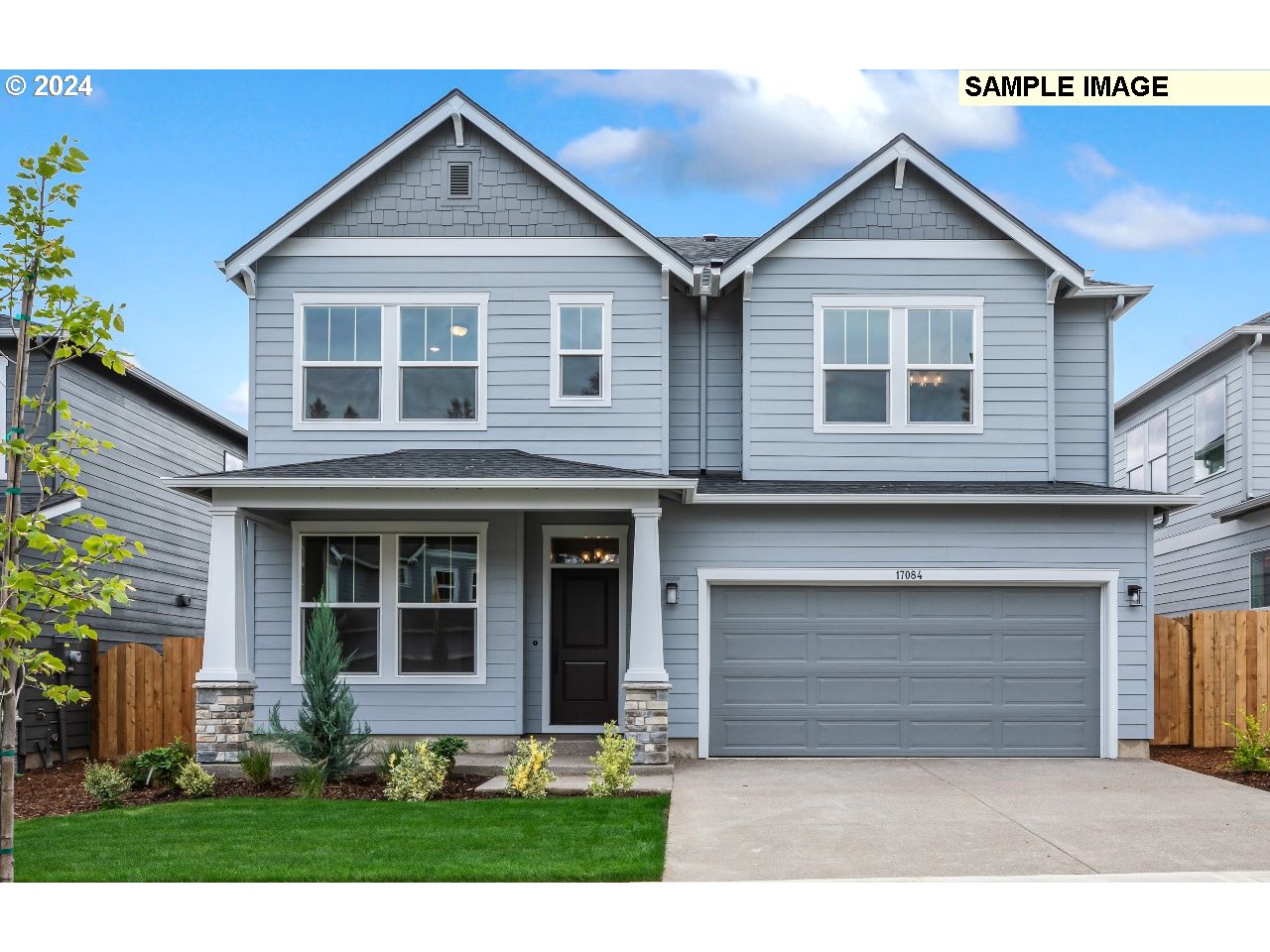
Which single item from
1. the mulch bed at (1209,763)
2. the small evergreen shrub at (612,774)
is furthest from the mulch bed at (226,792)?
the mulch bed at (1209,763)

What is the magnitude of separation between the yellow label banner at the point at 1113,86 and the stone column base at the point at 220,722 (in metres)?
8.71

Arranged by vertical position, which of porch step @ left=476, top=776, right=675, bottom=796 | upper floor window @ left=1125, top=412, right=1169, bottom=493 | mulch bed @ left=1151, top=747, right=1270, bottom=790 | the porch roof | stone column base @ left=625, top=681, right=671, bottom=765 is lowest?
mulch bed @ left=1151, top=747, right=1270, bottom=790

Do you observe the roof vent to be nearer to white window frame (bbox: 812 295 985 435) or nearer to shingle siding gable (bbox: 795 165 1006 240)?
shingle siding gable (bbox: 795 165 1006 240)

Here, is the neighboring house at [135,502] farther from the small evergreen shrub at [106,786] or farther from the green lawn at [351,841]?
the green lawn at [351,841]

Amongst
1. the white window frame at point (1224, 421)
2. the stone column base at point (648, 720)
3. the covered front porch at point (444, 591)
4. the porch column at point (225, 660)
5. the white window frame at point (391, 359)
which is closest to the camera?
the stone column base at point (648, 720)

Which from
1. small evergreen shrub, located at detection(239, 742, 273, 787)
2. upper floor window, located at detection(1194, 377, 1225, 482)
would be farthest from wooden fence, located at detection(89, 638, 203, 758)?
upper floor window, located at detection(1194, 377, 1225, 482)

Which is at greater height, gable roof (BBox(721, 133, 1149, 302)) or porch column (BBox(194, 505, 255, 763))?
gable roof (BBox(721, 133, 1149, 302))

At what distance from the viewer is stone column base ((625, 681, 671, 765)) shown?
12188mm

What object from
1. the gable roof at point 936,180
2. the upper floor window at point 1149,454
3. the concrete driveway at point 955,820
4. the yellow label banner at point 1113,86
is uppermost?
the gable roof at point 936,180

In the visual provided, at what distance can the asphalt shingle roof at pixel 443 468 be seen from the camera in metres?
12.4

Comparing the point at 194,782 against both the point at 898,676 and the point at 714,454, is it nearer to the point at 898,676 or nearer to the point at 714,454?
the point at 714,454

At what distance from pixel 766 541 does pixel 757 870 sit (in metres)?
6.13

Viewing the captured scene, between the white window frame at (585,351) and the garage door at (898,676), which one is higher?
the white window frame at (585,351)

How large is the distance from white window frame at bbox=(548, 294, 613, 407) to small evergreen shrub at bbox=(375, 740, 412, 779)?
4021 mm
